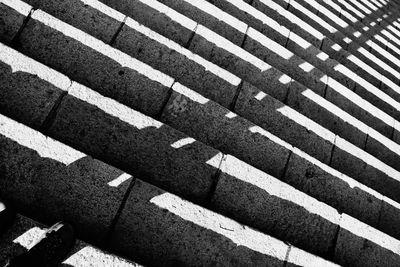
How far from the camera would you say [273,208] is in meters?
1.92

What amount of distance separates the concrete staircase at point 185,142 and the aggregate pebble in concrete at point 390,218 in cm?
1

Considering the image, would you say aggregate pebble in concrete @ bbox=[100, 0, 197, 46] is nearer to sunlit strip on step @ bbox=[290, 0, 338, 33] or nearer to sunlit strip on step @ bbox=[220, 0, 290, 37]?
sunlit strip on step @ bbox=[220, 0, 290, 37]

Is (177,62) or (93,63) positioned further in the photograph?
(177,62)

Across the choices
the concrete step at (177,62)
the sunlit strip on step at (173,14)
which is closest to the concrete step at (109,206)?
the concrete step at (177,62)

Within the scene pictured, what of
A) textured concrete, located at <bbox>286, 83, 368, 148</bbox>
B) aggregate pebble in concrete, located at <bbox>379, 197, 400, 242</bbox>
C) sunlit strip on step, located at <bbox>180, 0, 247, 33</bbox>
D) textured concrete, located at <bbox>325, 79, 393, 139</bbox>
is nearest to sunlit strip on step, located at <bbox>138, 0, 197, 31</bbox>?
sunlit strip on step, located at <bbox>180, 0, 247, 33</bbox>

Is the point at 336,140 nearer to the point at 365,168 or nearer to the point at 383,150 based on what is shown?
the point at 365,168

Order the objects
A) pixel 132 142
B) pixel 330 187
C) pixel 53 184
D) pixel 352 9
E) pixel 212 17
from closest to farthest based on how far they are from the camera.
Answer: pixel 53 184 → pixel 132 142 → pixel 330 187 → pixel 212 17 → pixel 352 9

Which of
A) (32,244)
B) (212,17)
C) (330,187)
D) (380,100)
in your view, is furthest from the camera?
(380,100)

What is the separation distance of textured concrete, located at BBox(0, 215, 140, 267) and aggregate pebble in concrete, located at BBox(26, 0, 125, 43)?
1525 mm

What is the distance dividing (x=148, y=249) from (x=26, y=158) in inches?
31.9

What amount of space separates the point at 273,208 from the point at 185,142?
745mm

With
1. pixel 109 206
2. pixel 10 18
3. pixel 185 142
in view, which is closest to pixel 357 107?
pixel 185 142

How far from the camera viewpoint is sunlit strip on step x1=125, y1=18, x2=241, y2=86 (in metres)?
2.32

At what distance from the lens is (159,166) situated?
5.97ft
